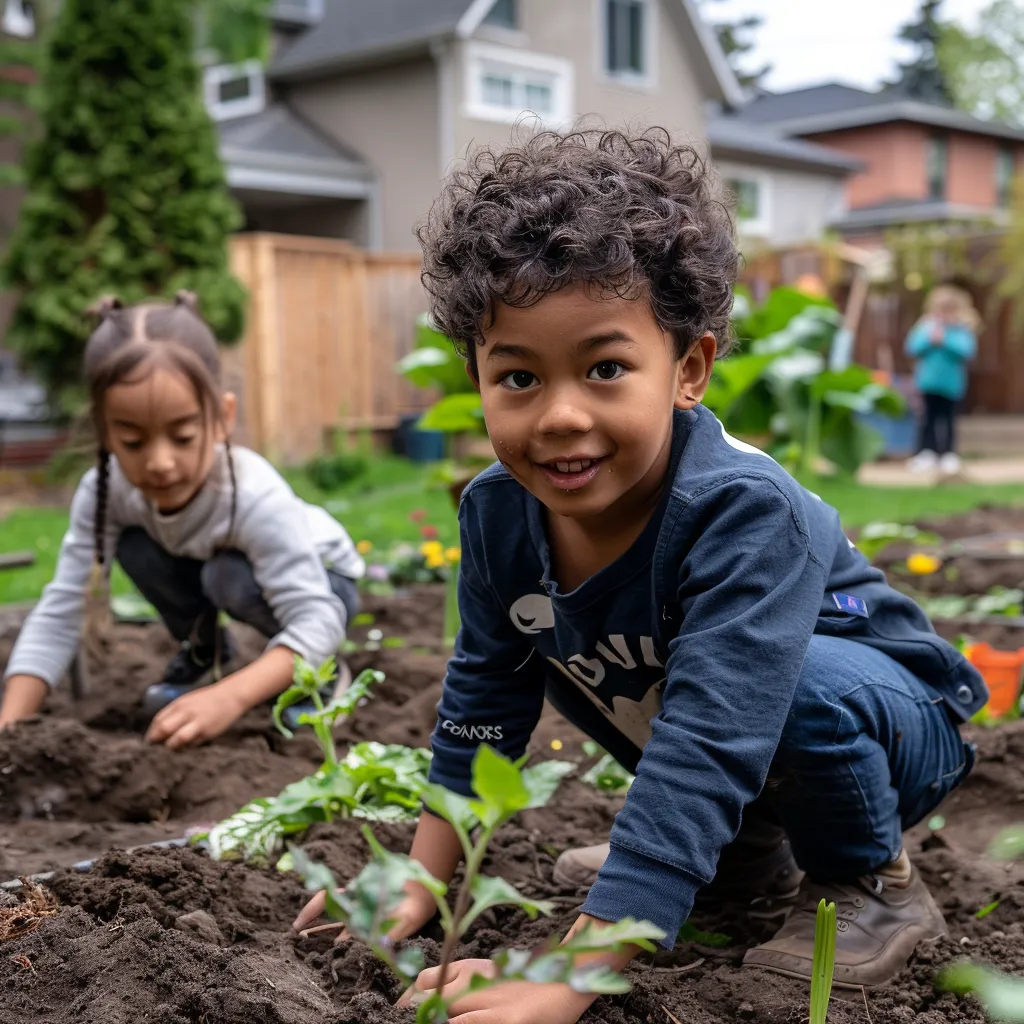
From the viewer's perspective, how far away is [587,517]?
5.25ft

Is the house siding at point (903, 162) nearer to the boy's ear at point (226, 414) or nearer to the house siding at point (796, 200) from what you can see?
the house siding at point (796, 200)

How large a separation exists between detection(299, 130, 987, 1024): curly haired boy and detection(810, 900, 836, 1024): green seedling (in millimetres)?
133

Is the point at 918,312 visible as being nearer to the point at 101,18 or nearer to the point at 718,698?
the point at 101,18

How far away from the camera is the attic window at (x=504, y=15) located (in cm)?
1587

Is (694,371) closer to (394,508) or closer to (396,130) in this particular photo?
(394,508)

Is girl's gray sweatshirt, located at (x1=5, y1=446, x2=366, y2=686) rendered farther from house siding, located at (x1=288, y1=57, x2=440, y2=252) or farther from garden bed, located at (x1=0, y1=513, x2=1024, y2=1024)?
house siding, located at (x1=288, y1=57, x2=440, y2=252)

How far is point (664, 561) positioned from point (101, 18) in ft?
26.9

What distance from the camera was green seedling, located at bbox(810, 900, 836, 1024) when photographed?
1.31m

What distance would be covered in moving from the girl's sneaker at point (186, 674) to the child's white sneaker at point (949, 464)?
7648mm

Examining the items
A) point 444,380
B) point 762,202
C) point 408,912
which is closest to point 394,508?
point 444,380

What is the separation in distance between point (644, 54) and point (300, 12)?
4.95 meters

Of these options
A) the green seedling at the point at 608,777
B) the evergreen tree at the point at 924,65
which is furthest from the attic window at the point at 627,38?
the evergreen tree at the point at 924,65

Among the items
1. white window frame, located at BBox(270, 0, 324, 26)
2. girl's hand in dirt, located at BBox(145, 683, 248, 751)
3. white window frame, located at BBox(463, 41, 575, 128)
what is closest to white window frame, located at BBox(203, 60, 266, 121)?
white window frame, located at BBox(270, 0, 324, 26)

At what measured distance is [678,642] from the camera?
4.77 ft
